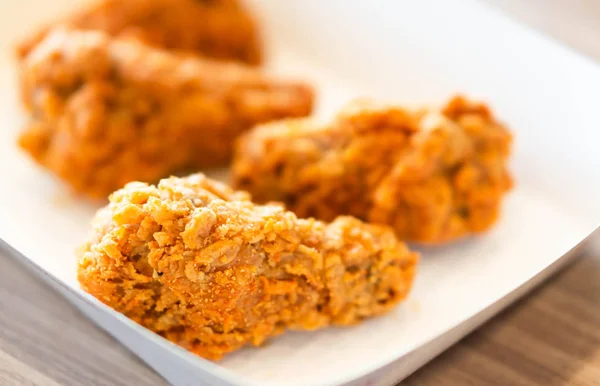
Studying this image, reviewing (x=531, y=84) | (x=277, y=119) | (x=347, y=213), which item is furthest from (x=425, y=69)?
(x=347, y=213)

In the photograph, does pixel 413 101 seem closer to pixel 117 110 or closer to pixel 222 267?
pixel 117 110

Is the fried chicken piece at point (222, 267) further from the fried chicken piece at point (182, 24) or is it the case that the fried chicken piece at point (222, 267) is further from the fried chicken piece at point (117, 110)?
the fried chicken piece at point (182, 24)

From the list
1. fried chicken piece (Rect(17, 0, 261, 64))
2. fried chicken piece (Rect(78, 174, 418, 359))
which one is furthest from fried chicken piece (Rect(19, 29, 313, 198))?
fried chicken piece (Rect(78, 174, 418, 359))

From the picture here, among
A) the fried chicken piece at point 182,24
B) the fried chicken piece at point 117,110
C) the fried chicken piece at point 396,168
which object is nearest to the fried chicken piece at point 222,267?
the fried chicken piece at point 396,168

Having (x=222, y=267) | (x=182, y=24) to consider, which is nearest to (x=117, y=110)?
(x=182, y=24)

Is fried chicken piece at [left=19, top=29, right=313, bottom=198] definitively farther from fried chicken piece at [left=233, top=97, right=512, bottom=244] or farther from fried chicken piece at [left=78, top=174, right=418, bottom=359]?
fried chicken piece at [left=78, top=174, right=418, bottom=359]

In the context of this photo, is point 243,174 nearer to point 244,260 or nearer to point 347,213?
point 347,213
